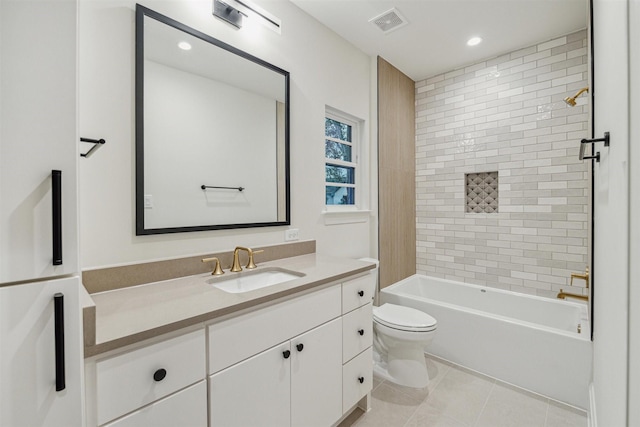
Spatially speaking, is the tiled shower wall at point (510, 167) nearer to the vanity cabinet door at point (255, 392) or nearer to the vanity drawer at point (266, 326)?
the vanity drawer at point (266, 326)

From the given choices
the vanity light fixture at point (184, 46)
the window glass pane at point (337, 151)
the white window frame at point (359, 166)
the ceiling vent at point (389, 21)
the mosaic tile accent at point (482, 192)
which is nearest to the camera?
the vanity light fixture at point (184, 46)

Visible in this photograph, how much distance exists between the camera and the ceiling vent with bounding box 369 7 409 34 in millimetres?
2199

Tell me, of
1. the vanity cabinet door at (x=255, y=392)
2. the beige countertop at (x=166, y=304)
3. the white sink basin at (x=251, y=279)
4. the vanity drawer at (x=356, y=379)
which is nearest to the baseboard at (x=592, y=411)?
the vanity drawer at (x=356, y=379)

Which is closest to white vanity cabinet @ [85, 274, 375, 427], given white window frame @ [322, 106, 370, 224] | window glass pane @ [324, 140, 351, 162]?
white window frame @ [322, 106, 370, 224]

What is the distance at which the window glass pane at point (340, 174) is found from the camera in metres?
2.52

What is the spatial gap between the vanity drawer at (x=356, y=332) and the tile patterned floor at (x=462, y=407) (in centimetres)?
47

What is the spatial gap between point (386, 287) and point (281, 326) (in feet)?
6.16

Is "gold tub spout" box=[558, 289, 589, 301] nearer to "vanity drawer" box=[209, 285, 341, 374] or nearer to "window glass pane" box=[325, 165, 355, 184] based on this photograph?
"window glass pane" box=[325, 165, 355, 184]

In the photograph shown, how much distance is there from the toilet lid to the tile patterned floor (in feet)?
1.55

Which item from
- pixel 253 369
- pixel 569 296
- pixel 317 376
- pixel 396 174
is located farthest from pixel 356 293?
pixel 569 296

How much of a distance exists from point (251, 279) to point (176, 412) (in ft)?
2.62

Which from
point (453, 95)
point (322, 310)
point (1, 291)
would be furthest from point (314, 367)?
point (453, 95)

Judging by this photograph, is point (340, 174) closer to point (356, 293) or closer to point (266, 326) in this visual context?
point (356, 293)

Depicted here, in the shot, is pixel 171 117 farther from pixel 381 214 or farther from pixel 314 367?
pixel 381 214
